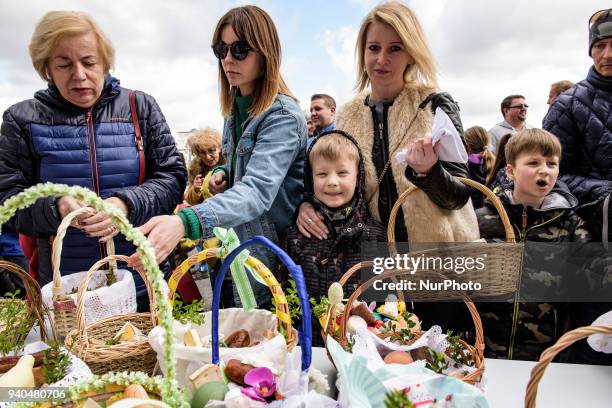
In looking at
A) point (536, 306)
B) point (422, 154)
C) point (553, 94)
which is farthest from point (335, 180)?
point (553, 94)

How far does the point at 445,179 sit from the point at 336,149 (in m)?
0.50

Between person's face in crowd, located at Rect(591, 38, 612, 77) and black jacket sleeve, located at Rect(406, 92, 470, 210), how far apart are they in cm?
94

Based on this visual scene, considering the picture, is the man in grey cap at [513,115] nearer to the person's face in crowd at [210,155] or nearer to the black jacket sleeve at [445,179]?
the person's face in crowd at [210,155]

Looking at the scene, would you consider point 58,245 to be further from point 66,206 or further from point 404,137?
point 404,137

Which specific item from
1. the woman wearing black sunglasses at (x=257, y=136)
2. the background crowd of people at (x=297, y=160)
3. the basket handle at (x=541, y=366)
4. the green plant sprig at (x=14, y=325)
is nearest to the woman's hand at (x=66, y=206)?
the background crowd of people at (x=297, y=160)

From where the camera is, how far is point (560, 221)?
191 centimetres

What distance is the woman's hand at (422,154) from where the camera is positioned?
1.50m

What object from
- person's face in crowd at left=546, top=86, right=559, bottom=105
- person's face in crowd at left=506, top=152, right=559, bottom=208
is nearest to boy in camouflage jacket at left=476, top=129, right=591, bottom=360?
person's face in crowd at left=506, top=152, right=559, bottom=208

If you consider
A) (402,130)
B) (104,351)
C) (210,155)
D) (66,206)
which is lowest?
(104,351)

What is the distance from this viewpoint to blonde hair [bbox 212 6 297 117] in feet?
5.80

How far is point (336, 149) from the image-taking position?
73.7 inches

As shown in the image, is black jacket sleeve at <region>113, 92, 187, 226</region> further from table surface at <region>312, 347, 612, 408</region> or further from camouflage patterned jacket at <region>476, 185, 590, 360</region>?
camouflage patterned jacket at <region>476, 185, 590, 360</region>

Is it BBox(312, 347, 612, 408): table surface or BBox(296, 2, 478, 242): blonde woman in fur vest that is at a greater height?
BBox(296, 2, 478, 242): blonde woman in fur vest

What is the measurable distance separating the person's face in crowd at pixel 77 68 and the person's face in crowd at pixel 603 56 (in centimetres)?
239
